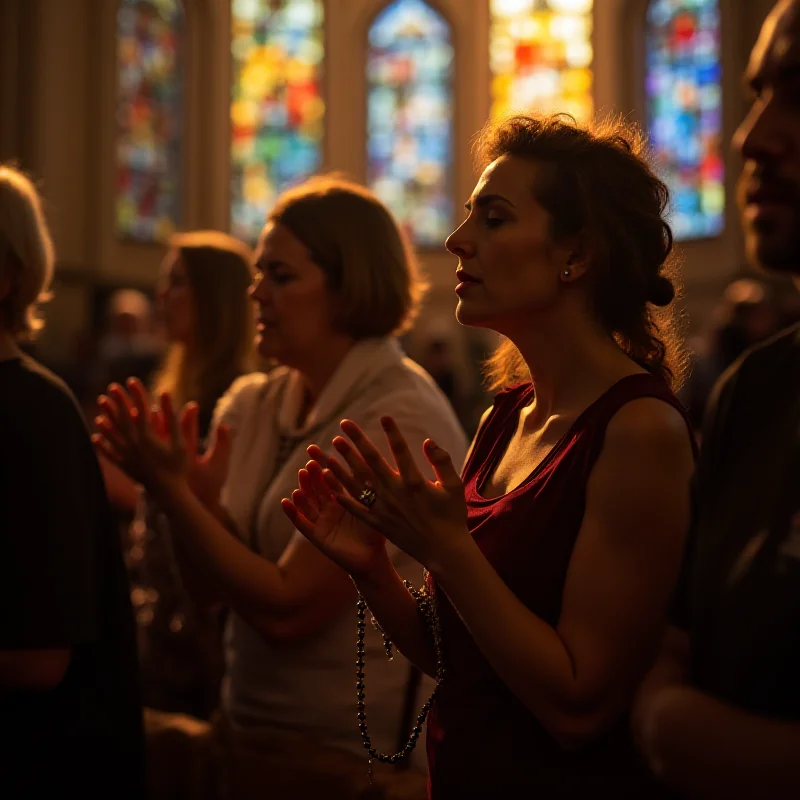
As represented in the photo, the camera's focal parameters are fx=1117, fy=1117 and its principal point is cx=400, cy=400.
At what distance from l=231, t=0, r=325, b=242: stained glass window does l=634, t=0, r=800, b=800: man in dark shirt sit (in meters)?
12.6

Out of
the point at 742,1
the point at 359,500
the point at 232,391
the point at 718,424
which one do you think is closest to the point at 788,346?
the point at 718,424

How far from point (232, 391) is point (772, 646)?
6.29ft

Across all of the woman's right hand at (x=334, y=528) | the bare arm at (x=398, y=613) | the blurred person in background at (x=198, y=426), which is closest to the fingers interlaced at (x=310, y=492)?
the woman's right hand at (x=334, y=528)

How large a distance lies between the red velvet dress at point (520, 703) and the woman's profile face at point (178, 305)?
171 centimetres

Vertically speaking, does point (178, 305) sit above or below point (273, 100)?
below

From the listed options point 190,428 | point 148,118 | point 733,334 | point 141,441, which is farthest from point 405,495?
point 148,118

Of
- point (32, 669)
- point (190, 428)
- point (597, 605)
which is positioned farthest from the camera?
point (190, 428)

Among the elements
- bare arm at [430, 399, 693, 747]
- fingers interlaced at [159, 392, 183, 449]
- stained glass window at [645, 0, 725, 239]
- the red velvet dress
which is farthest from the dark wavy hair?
stained glass window at [645, 0, 725, 239]

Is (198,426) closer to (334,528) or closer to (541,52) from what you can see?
(334,528)

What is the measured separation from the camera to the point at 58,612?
1.63m

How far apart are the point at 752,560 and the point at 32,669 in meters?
1.11

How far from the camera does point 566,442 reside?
1417mm

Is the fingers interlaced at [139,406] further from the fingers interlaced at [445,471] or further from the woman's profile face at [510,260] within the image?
the fingers interlaced at [445,471]

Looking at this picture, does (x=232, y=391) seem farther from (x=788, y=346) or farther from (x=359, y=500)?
(x=788, y=346)
